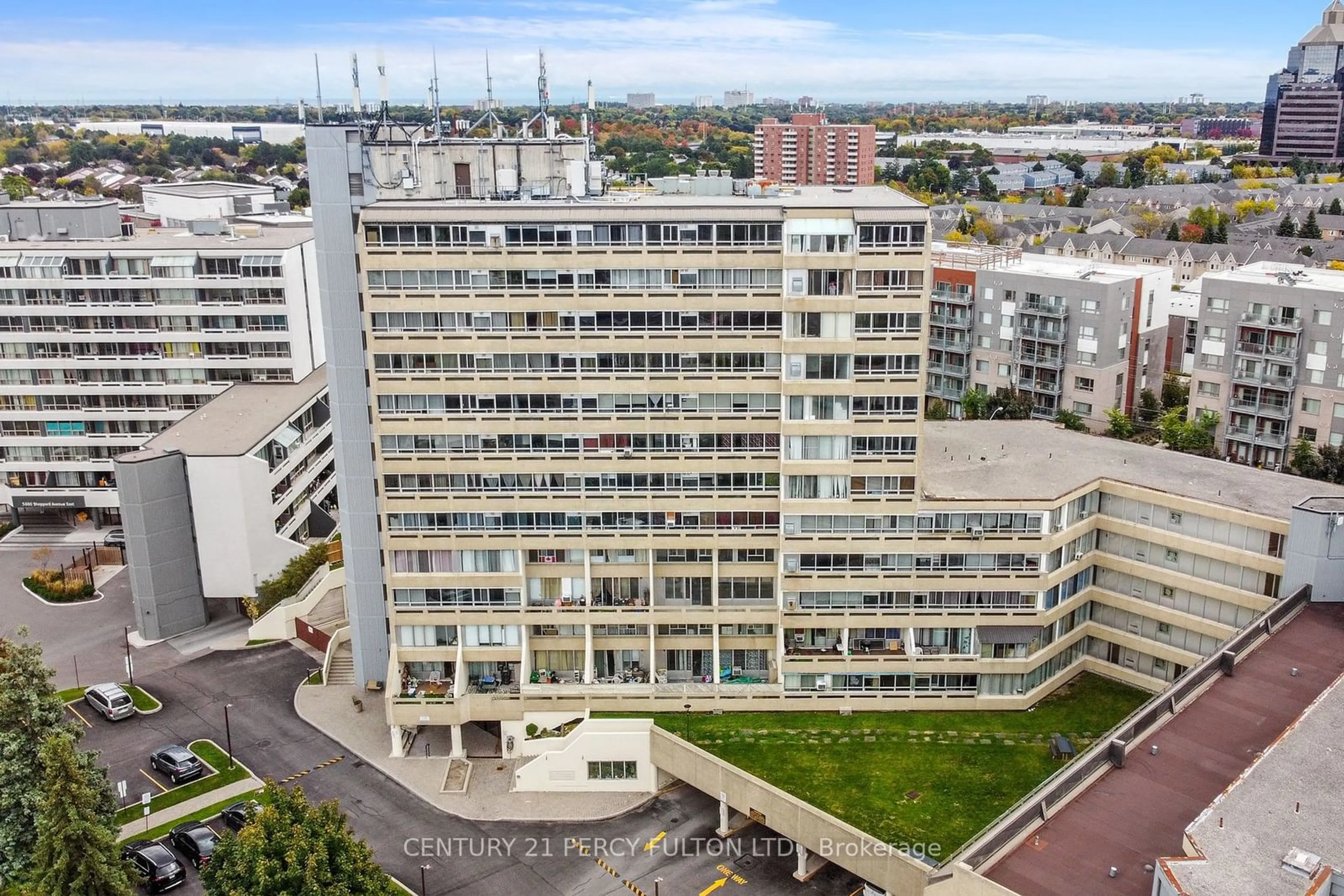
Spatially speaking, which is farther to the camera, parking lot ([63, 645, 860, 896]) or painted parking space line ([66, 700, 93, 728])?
painted parking space line ([66, 700, 93, 728])

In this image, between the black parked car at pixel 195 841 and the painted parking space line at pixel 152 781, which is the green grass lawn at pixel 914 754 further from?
the painted parking space line at pixel 152 781

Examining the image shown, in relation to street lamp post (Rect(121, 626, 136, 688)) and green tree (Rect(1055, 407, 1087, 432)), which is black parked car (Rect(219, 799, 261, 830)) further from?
green tree (Rect(1055, 407, 1087, 432))

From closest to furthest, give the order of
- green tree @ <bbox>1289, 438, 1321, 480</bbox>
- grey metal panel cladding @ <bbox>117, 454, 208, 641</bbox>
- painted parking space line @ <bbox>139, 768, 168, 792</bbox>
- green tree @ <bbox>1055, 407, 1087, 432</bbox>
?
painted parking space line @ <bbox>139, 768, 168, 792</bbox> → grey metal panel cladding @ <bbox>117, 454, 208, 641</bbox> → green tree @ <bbox>1289, 438, 1321, 480</bbox> → green tree @ <bbox>1055, 407, 1087, 432</bbox>

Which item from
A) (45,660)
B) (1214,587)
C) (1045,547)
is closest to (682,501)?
(1045,547)

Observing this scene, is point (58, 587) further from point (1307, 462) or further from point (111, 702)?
point (1307, 462)

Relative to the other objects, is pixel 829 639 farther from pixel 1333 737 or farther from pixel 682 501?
pixel 1333 737

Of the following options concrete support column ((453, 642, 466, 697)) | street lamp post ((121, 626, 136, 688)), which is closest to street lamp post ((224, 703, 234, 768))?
street lamp post ((121, 626, 136, 688))

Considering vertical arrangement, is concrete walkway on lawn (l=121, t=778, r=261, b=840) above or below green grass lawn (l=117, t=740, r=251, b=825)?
below

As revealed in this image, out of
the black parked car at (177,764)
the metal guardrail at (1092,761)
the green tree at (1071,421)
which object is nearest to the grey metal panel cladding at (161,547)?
the black parked car at (177,764)
